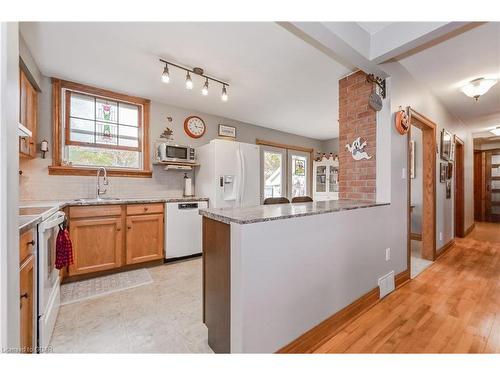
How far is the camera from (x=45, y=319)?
1428 mm

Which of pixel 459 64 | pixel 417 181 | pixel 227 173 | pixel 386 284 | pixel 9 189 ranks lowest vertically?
pixel 386 284

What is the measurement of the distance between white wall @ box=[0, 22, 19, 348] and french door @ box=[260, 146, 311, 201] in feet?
14.1

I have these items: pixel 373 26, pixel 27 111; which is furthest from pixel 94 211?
pixel 373 26

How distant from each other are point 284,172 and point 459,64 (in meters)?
3.50

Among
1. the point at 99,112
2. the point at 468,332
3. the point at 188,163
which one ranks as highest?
the point at 99,112

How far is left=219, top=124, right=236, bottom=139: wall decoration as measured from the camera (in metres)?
4.18

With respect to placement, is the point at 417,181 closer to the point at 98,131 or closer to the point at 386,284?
the point at 386,284

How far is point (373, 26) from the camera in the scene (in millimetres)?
1872

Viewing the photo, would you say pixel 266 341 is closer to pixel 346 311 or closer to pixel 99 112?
pixel 346 311

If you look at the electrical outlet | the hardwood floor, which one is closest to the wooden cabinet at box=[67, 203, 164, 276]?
the hardwood floor

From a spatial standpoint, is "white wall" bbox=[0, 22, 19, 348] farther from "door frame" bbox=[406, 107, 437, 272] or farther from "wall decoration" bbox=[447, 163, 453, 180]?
"wall decoration" bbox=[447, 163, 453, 180]

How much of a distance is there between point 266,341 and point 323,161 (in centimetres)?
508

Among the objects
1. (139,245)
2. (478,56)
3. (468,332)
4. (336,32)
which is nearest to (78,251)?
(139,245)

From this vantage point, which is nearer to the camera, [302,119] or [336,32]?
[336,32]
